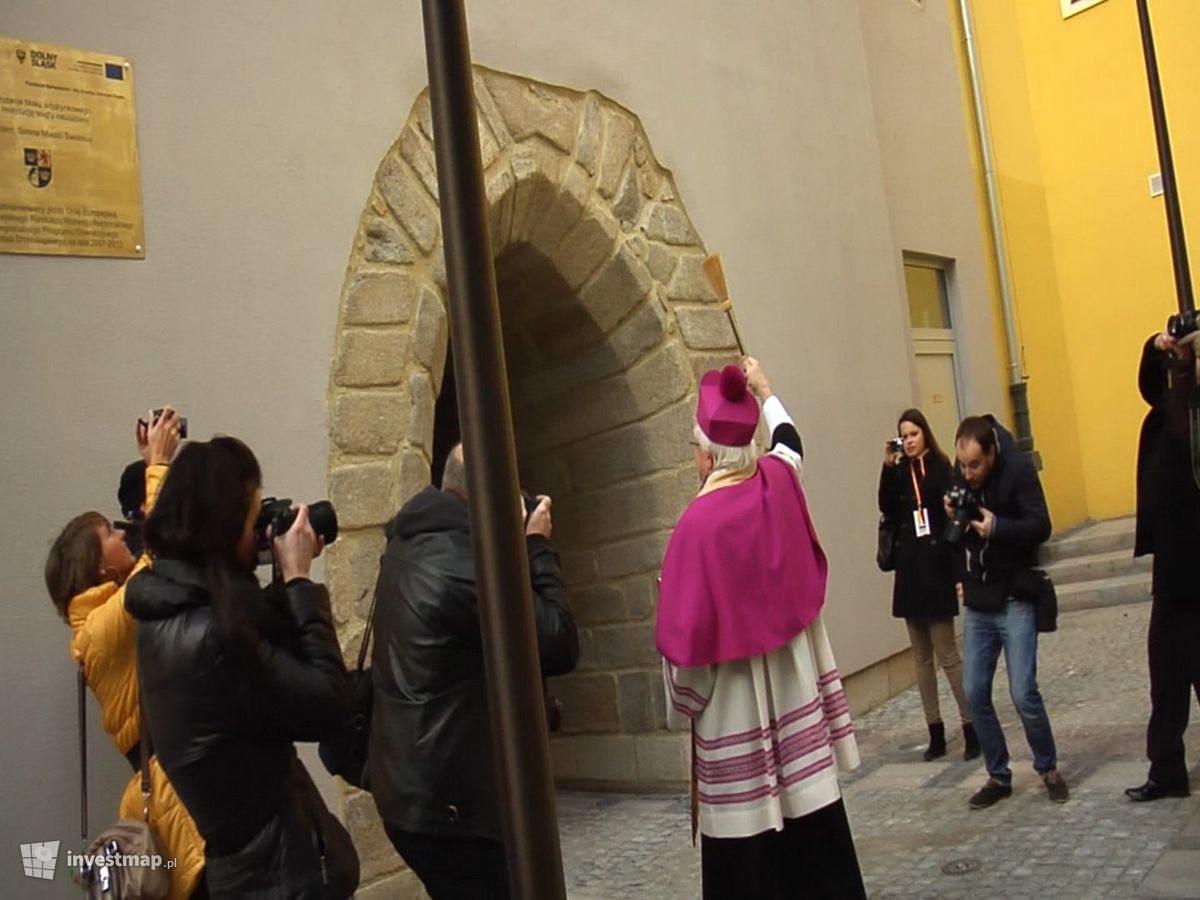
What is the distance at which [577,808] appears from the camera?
6.15 meters

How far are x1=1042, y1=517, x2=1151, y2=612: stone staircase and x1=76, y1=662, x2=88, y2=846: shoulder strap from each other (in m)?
8.12

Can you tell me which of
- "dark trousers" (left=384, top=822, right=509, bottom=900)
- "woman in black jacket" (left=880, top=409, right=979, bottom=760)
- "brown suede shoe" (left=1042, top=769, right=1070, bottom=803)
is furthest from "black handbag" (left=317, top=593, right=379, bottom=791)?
"woman in black jacket" (left=880, top=409, right=979, bottom=760)

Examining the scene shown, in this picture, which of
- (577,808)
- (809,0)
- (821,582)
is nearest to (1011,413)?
(809,0)

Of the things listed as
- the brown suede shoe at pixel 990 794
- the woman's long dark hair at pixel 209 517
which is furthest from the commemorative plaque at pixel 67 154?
the brown suede shoe at pixel 990 794

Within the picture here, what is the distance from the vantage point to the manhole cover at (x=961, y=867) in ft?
13.7

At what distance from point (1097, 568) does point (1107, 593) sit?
1.87ft

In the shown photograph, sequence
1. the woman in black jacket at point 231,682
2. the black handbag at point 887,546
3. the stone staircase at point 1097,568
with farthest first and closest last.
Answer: the stone staircase at point 1097,568, the black handbag at point 887,546, the woman in black jacket at point 231,682

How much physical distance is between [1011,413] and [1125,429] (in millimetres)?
1807

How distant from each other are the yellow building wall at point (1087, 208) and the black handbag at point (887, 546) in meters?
6.05

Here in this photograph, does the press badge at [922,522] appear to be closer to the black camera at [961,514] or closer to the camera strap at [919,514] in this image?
the camera strap at [919,514]

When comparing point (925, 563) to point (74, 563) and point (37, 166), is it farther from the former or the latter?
point (37, 166)

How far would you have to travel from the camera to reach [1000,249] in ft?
36.8

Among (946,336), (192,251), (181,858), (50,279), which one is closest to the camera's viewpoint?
(181,858)

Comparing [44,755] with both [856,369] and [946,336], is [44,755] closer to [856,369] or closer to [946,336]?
[856,369]
